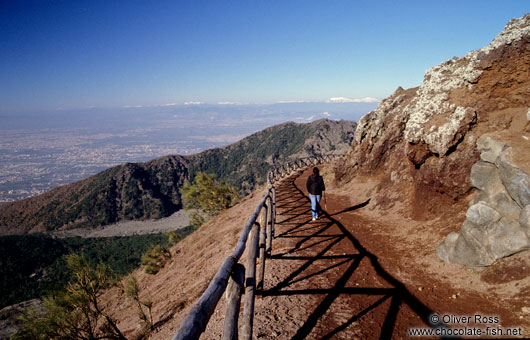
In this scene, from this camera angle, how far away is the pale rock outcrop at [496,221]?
455 cm

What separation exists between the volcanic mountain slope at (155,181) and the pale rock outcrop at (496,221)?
85232 millimetres

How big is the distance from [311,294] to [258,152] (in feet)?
427

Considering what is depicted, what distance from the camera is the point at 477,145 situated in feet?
23.2

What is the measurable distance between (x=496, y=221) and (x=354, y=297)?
10.5 ft

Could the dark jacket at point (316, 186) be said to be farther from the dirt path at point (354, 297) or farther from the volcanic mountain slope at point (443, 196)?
the dirt path at point (354, 297)

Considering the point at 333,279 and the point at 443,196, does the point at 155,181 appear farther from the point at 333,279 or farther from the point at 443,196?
the point at 333,279

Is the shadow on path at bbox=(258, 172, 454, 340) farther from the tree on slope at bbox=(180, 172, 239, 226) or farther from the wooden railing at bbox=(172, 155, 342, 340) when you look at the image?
the tree on slope at bbox=(180, 172, 239, 226)

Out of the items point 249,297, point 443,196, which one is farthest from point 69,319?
point 443,196

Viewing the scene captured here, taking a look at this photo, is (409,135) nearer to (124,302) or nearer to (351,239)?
(351,239)

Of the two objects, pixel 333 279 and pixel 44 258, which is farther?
pixel 44 258

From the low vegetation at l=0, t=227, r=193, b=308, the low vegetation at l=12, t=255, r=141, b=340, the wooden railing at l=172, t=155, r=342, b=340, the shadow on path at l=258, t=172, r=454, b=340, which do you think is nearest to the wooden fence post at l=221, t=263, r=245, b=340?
the wooden railing at l=172, t=155, r=342, b=340

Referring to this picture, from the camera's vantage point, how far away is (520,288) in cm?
400

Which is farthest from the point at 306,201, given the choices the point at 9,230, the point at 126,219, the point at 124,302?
the point at 9,230

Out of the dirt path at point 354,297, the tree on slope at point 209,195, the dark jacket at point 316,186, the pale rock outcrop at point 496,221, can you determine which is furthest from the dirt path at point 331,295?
the tree on slope at point 209,195
